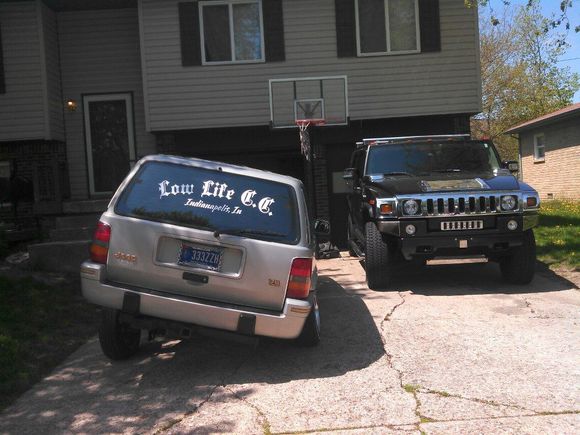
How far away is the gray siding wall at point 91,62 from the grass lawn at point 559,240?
27.7 ft

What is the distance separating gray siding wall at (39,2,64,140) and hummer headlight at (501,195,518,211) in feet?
30.4

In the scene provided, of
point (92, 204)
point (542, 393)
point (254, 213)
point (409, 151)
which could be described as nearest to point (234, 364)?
point (254, 213)

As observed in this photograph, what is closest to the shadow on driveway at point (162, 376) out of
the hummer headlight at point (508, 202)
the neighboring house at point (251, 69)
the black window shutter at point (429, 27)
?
the hummer headlight at point (508, 202)

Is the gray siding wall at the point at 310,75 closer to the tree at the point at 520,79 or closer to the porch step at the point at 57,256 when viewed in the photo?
the porch step at the point at 57,256

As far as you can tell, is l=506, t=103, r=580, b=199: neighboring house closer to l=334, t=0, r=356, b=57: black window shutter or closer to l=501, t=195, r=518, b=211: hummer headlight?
l=334, t=0, r=356, b=57: black window shutter

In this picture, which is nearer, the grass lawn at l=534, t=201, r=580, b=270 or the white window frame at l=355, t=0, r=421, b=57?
the grass lawn at l=534, t=201, r=580, b=270

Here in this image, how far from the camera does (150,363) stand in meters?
5.21

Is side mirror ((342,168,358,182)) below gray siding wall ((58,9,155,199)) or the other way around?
below

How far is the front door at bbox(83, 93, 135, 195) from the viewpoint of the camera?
12984 millimetres

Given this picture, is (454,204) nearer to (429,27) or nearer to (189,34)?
(429,27)

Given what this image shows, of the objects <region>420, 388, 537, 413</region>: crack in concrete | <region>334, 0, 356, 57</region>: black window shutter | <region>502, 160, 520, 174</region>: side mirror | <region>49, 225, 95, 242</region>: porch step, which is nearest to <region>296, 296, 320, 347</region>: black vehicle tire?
<region>420, 388, 537, 413</region>: crack in concrete

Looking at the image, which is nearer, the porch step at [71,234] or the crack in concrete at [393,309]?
the crack in concrete at [393,309]

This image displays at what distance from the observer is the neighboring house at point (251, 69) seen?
39.8 ft

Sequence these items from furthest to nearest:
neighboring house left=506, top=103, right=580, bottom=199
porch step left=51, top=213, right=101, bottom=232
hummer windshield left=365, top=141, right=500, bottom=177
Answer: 1. neighboring house left=506, top=103, right=580, bottom=199
2. porch step left=51, top=213, right=101, bottom=232
3. hummer windshield left=365, top=141, right=500, bottom=177
